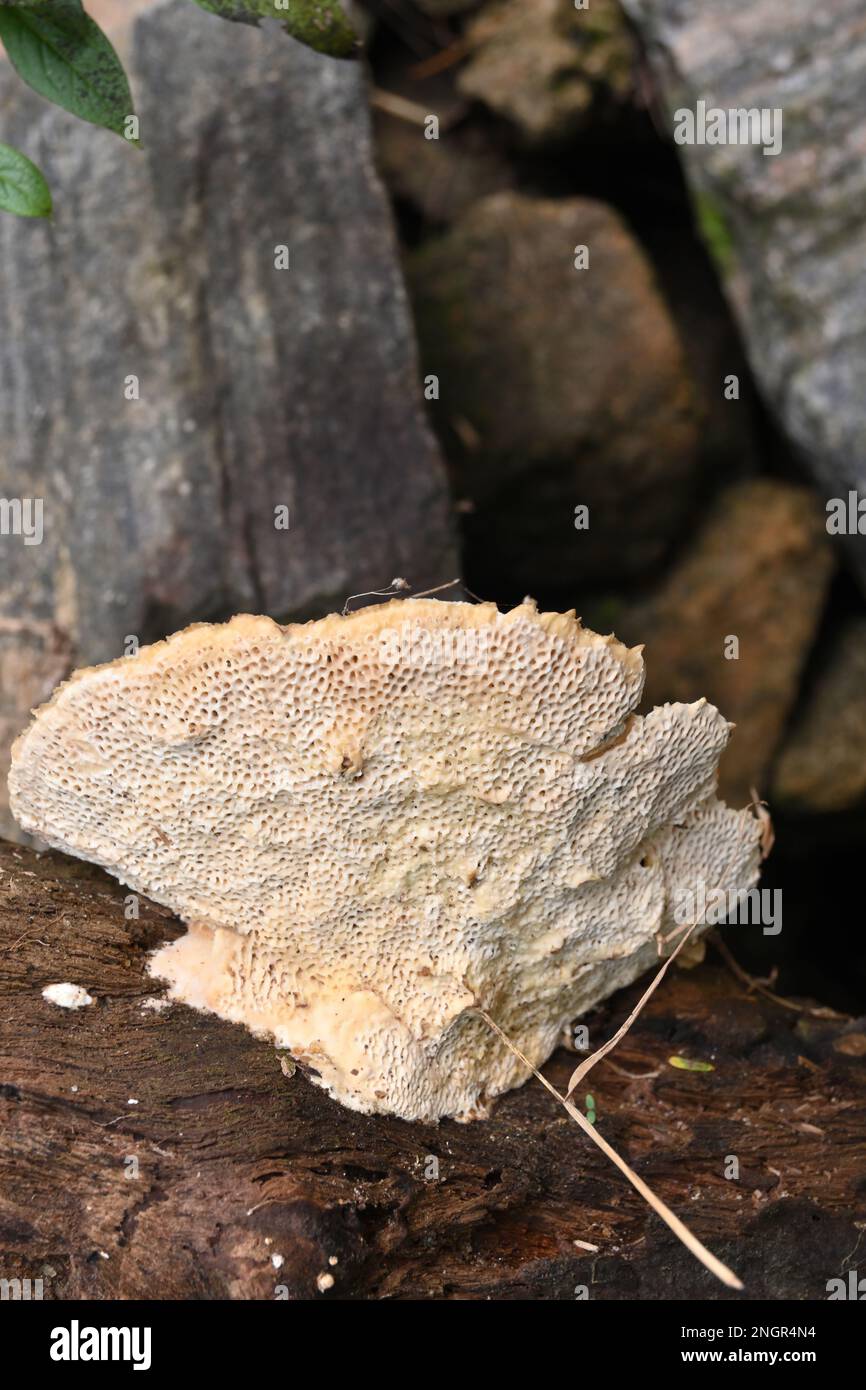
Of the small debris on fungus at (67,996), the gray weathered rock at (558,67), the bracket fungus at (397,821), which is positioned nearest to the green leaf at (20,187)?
the bracket fungus at (397,821)

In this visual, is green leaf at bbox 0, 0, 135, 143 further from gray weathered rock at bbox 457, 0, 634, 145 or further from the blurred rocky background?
gray weathered rock at bbox 457, 0, 634, 145

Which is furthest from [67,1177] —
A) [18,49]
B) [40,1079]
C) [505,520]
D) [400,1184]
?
[505,520]

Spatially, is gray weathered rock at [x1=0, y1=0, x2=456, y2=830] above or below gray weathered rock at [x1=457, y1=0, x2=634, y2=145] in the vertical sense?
below

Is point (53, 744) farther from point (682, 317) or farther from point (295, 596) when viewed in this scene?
point (682, 317)

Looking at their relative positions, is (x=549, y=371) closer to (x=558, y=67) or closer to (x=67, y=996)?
(x=558, y=67)

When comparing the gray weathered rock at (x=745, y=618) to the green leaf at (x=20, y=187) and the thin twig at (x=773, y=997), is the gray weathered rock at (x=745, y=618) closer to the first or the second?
the thin twig at (x=773, y=997)

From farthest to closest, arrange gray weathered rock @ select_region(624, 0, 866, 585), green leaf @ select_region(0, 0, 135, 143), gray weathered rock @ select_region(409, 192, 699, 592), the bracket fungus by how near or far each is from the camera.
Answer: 1. gray weathered rock @ select_region(409, 192, 699, 592)
2. gray weathered rock @ select_region(624, 0, 866, 585)
3. green leaf @ select_region(0, 0, 135, 143)
4. the bracket fungus

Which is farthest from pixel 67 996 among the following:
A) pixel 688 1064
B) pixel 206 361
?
pixel 206 361

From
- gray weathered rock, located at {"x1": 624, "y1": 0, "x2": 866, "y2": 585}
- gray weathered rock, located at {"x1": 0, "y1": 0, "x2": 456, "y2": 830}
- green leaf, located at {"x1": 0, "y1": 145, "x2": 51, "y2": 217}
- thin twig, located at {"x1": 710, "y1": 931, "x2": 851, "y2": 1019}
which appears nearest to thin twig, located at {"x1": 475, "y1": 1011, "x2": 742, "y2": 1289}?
thin twig, located at {"x1": 710, "y1": 931, "x2": 851, "y2": 1019}

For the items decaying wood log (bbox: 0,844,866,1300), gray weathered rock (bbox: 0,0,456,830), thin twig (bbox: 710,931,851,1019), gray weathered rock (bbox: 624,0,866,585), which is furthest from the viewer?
gray weathered rock (bbox: 624,0,866,585)
